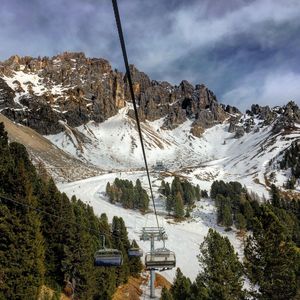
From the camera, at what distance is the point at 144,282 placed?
69.1 meters

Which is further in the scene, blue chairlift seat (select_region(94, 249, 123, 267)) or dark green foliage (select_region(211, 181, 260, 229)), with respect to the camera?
dark green foliage (select_region(211, 181, 260, 229))

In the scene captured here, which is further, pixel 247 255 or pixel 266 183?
pixel 266 183

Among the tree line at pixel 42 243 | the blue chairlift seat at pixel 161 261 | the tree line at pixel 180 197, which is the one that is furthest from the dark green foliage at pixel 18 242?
the tree line at pixel 180 197

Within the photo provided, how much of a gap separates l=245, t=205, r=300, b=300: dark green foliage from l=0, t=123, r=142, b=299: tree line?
545 inches

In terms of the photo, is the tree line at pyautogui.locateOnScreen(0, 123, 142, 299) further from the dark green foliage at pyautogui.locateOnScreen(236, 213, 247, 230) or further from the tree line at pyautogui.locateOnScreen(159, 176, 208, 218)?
the tree line at pyautogui.locateOnScreen(159, 176, 208, 218)

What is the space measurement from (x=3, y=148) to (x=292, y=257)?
29995 mm

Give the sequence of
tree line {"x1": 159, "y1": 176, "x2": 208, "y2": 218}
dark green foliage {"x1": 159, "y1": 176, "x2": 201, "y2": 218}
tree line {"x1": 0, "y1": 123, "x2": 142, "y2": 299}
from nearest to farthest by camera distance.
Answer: tree line {"x1": 0, "y1": 123, "x2": 142, "y2": 299}
dark green foliage {"x1": 159, "y1": 176, "x2": 201, "y2": 218}
tree line {"x1": 159, "y1": 176, "x2": 208, "y2": 218}

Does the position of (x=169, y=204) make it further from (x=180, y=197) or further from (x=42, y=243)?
(x=42, y=243)

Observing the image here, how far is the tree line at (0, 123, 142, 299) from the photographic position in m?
32.3

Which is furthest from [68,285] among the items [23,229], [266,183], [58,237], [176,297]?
[266,183]

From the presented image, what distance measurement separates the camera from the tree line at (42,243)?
106 feet

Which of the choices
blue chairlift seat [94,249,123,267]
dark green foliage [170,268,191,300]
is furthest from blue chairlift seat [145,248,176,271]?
dark green foliage [170,268,191,300]

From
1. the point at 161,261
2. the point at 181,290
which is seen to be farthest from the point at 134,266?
the point at 161,261

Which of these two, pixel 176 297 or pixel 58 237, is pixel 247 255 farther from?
pixel 58 237
